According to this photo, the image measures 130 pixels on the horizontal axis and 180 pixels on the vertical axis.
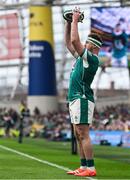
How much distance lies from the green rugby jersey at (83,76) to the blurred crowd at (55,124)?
15753 millimetres

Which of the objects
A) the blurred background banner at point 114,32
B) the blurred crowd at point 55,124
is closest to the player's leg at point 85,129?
the blurred crowd at point 55,124

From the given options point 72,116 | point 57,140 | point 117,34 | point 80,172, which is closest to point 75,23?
point 72,116

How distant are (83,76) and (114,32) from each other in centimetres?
2352

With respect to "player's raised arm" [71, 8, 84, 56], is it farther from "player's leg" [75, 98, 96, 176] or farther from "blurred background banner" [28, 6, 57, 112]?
"blurred background banner" [28, 6, 57, 112]

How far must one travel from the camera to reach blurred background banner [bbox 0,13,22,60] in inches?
2195

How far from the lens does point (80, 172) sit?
10.6 metres

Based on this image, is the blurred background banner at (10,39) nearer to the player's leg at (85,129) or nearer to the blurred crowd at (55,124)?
the blurred crowd at (55,124)

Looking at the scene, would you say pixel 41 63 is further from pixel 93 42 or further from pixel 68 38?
pixel 93 42

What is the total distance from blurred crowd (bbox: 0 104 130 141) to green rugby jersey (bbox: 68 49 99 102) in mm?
15753

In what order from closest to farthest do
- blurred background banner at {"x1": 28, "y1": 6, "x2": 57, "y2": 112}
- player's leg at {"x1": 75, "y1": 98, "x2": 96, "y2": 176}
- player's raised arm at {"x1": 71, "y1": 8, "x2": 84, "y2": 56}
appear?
player's raised arm at {"x1": 71, "y1": 8, "x2": 84, "y2": 56}, player's leg at {"x1": 75, "y1": 98, "x2": 96, "y2": 176}, blurred background banner at {"x1": 28, "y1": 6, "x2": 57, "y2": 112}

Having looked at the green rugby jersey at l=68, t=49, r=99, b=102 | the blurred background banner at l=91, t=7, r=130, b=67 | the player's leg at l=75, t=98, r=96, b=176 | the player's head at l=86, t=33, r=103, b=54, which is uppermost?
the blurred background banner at l=91, t=7, r=130, b=67

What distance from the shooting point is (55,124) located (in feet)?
112

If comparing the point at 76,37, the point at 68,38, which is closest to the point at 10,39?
the point at 68,38

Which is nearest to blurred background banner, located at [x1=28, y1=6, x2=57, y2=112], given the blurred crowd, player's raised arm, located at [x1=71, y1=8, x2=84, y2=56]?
the blurred crowd
